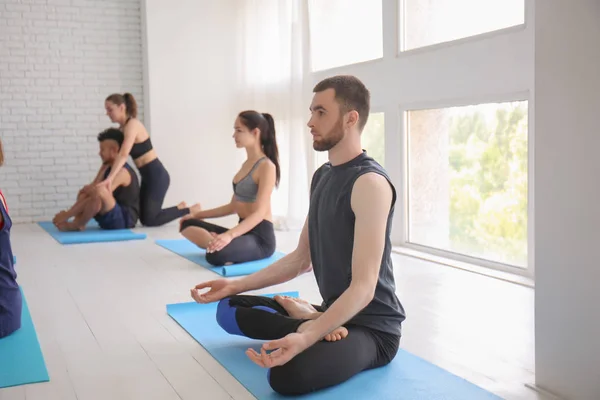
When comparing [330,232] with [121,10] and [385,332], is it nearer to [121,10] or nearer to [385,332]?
[385,332]

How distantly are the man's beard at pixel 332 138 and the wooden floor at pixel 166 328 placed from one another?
34.4 inches

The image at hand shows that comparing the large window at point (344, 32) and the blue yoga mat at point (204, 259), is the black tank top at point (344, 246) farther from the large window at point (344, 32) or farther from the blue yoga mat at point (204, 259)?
the large window at point (344, 32)

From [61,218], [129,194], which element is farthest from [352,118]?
[61,218]

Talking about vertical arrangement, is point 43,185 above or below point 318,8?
below

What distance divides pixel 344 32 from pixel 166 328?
3677 millimetres

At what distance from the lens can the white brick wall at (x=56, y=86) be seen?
7398mm

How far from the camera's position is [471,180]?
4.74 m

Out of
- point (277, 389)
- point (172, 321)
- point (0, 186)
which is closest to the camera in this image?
point (277, 389)

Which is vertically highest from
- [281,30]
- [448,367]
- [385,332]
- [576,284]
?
[281,30]

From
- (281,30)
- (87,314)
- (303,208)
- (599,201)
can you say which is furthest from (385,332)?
(281,30)

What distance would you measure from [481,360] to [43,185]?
603 centimetres

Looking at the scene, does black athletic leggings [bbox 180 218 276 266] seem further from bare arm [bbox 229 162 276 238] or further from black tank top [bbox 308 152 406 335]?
black tank top [bbox 308 152 406 335]

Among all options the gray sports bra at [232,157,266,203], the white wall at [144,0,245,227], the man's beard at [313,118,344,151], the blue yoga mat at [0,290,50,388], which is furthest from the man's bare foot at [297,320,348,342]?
the white wall at [144,0,245,227]

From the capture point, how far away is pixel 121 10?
7734 millimetres
